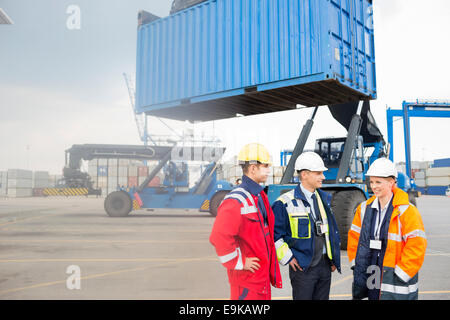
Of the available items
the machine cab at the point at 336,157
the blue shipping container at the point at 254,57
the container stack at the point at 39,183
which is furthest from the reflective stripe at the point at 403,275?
the container stack at the point at 39,183

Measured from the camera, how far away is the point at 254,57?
770cm

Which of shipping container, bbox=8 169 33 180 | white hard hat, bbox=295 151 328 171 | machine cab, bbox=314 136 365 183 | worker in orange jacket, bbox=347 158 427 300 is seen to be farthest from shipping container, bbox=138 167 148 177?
worker in orange jacket, bbox=347 158 427 300

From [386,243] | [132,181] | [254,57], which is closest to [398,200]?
[386,243]

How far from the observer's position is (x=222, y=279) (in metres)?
4.50

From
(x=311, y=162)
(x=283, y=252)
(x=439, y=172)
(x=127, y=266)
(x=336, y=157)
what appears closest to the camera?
(x=283, y=252)

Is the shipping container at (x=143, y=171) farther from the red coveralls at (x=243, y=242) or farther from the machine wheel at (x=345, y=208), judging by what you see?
the red coveralls at (x=243, y=242)

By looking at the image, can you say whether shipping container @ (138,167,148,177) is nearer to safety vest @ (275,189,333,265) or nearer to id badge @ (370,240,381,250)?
safety vest @ (275,189,333,265)

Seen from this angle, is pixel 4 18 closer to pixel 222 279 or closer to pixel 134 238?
pixel 134 238

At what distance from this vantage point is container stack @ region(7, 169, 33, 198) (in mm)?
34494

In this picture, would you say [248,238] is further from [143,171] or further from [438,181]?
[438,181]

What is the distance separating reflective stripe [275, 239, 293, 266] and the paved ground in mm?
1598

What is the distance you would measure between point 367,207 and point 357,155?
16.1ft

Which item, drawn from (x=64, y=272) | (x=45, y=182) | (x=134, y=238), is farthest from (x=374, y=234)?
(x=45, y=182)

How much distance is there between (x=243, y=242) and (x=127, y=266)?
3.65m
